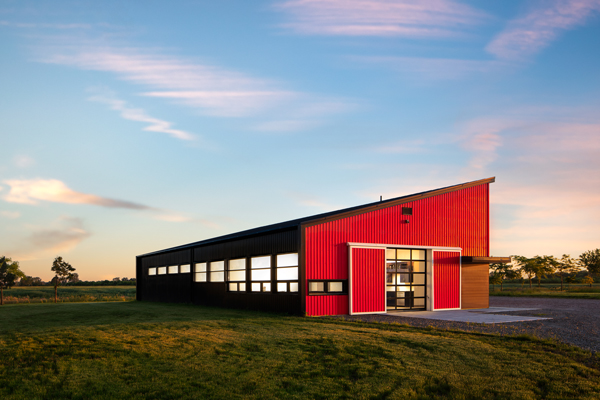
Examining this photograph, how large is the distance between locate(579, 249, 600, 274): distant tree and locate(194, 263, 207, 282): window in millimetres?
52134

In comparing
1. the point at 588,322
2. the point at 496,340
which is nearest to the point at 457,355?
the point at 496,340

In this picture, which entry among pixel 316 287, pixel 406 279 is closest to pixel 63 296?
pixel 316 287

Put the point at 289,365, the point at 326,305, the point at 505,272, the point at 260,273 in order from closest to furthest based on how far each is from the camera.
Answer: the point at 289,365 < the point at 326,305 < the point at 260,273 < the point at 505,272

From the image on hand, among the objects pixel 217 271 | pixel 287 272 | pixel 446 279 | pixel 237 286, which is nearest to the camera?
pixel 287 272

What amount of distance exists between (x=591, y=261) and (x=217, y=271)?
182 ft

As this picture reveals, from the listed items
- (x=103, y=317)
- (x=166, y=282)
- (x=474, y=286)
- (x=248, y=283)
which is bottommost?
(x=166, y=282)

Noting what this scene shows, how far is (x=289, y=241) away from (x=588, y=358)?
38.8 feet

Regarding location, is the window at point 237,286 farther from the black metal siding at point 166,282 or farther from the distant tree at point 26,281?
the distant tree at point 26,281

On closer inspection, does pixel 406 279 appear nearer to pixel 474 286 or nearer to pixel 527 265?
pixel 474 286

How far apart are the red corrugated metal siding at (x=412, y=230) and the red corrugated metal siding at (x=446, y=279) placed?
64 cm

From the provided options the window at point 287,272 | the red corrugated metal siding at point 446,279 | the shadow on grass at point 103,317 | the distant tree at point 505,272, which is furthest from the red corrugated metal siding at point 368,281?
the distant tree at point 505,272

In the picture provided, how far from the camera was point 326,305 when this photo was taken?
61.7 ft

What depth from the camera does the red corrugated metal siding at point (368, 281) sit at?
19.5 meters

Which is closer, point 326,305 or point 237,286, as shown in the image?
point 326,305
